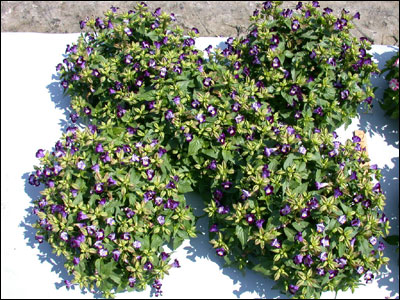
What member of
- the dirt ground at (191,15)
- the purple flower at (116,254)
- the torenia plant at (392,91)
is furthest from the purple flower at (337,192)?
the dirt ground at (191,15)

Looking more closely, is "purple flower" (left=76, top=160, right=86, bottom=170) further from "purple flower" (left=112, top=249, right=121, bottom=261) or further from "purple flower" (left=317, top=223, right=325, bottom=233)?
"purple flower" (left=317, top=223, right=325, bottom=233)

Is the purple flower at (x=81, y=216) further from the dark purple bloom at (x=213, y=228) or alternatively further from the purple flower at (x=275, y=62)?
the purple flower at (x=275, y=62)

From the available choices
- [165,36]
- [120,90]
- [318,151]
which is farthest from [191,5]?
[318,151]

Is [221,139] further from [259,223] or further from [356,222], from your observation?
[356,222]

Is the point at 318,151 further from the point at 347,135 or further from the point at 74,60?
the point at 74,60

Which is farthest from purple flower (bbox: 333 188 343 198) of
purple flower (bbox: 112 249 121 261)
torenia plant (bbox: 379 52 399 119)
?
purple flower (bbox: 112 249 121 261)

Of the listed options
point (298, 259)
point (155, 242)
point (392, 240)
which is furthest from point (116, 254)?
point (392, 240)
